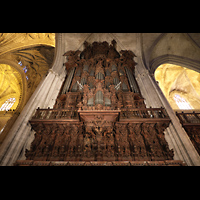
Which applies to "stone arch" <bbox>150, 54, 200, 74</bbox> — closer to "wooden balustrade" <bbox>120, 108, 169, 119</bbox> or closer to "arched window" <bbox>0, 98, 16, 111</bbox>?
"wooden balustrade" <bbox>120, 108, 169, 119</bbox>

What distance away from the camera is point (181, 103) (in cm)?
1305

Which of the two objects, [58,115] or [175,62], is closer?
[58,115]

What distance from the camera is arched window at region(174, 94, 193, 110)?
12372 millimetres

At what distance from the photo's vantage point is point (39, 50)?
46.1 feet

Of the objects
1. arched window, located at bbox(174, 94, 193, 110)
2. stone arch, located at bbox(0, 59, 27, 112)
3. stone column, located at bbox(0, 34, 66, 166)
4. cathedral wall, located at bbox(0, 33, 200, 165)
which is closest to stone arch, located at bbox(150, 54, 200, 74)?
cathedral wall, located at bbox(0, 33, 200, 165)

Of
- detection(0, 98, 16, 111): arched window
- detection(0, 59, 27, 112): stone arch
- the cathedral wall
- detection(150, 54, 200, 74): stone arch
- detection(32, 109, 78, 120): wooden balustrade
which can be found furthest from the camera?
detection(0, 98, 16, 111): arched window

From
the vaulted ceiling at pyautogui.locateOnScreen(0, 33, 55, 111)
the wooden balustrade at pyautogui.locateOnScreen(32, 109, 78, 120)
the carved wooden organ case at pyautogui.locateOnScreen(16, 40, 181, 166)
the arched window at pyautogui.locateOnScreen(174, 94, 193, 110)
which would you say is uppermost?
the vaulted ceiling at pyautogui.locateOnScreen(0, 33, 55, 111)

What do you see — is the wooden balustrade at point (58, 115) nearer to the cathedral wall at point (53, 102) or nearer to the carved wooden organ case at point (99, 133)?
the carved wooden organ case at point (99, 133)

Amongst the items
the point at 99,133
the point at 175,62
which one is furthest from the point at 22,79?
the point at 175,62

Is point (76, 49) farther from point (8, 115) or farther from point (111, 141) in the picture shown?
point (111, 141)

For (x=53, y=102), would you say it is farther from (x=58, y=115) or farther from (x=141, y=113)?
(x=141, y=113)

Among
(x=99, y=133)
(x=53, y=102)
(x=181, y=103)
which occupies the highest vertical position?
(x=181, y=103)

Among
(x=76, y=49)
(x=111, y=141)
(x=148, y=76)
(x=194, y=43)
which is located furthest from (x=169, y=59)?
(x=111, y=141)
